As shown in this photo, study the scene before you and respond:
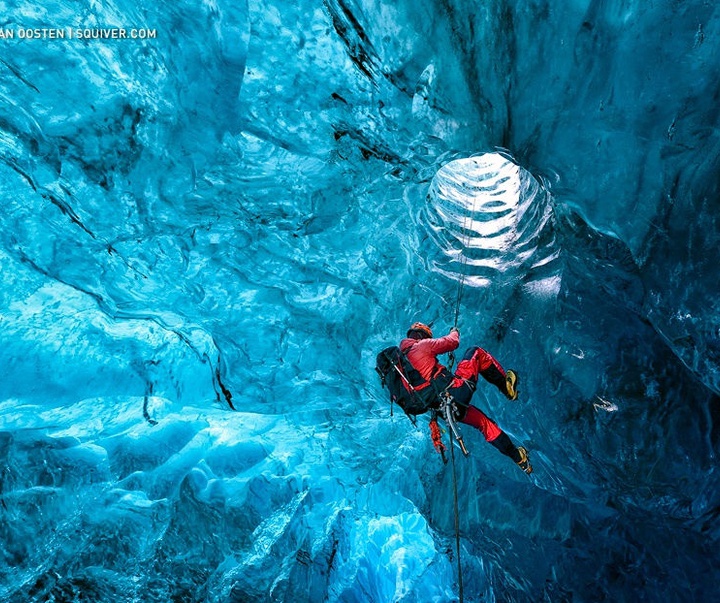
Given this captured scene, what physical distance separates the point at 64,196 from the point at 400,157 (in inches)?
137

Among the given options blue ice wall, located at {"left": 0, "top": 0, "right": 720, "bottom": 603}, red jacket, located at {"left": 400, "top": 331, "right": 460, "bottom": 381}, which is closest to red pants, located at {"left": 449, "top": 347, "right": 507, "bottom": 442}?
red jacket, located at {"left": 400, "top": 331, "right": 460, "bottom": 381}

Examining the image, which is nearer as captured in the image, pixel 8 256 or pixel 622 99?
pixel 622 99

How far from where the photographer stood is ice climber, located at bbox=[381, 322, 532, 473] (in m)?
4.37

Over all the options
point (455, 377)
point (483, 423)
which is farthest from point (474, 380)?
point (483, 423)

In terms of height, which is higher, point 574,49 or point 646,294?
point 574,49

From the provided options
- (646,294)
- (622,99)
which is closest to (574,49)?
(622,99)

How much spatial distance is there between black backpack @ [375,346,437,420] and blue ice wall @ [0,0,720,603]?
1722mm

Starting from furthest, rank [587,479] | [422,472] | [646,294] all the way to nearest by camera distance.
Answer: [422,472] < [587,479] < [646,294]

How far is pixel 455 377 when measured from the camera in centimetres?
441

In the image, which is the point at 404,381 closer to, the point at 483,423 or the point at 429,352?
the point at 429,352

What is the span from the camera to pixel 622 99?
12.3 ft

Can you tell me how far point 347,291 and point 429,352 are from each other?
194cm

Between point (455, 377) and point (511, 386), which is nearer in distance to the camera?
point (455, 377)

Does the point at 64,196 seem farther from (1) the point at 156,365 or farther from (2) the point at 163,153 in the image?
(1) the point at 156,365
